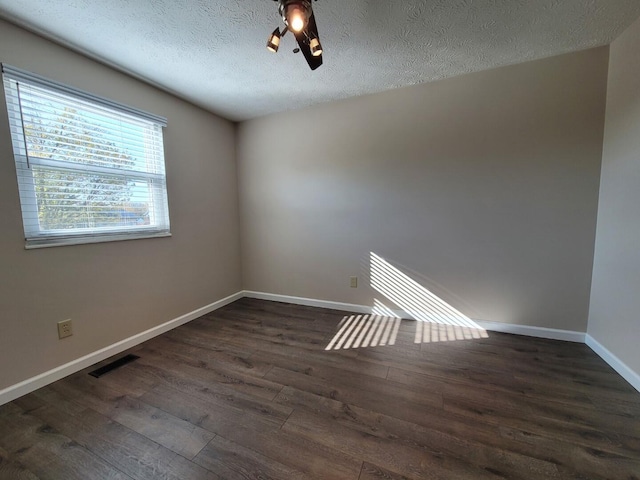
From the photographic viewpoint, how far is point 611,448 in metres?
1.20

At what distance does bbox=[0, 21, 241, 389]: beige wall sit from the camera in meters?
1.58

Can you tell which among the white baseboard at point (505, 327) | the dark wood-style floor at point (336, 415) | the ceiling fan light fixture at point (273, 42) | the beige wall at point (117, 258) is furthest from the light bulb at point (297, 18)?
the white baseboard at point (505, 327)

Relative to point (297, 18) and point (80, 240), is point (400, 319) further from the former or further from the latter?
point (80, 240)

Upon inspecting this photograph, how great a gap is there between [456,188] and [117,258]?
10.2 feet

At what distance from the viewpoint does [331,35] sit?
5.71ft

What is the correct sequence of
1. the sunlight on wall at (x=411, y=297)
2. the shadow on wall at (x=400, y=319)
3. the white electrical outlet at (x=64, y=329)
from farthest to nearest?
the sunlight on wall at (x=411, y=297)
the shadow on wall at (x=400, y=319)
the white electrical outlet at (x=64, y=329)

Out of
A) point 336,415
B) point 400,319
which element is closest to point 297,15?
point 336,415

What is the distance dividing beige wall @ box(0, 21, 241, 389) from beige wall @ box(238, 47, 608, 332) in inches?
26.1

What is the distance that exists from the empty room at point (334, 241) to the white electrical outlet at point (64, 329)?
11 millimetres

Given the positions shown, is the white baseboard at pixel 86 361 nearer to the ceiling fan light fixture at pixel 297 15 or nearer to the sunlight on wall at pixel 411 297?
the sunlight on wall at pixel 411 297

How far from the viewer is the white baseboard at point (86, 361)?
1.59 meters

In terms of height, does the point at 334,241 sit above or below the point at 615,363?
above

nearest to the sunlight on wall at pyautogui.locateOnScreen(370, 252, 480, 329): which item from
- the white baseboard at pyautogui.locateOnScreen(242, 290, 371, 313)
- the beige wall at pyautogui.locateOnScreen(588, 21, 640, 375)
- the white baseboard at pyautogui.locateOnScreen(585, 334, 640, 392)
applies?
the white baseboard at pyautogui.locateOnScreen(242, 290, 371, 313)

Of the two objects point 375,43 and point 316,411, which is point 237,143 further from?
point 316,411
